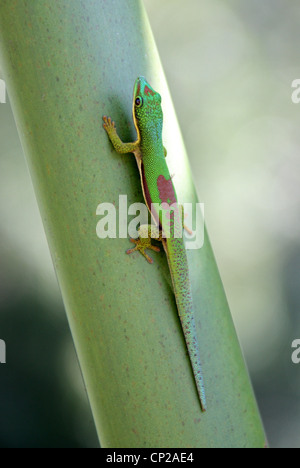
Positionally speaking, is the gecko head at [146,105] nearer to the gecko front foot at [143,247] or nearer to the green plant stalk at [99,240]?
the green plant stalk at [99,240]

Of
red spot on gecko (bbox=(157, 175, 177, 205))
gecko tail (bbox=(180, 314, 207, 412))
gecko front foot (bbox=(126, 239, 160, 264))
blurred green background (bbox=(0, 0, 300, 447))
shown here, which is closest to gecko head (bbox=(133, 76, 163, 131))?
red spot on gecko (bbox=(157, 175, 177, 205))

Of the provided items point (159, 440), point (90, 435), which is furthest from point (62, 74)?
point (90, 435)

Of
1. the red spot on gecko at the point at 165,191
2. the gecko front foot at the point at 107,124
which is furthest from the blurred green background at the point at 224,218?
the gecko front foot at the point at 107,124

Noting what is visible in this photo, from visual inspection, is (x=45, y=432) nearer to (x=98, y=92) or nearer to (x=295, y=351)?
(x=295, y=351)

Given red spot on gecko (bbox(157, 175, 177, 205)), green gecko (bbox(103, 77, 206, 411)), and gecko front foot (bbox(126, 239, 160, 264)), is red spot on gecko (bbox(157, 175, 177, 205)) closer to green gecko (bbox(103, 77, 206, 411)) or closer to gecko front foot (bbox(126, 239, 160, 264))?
green gecko (bbox(103, 77, 206, 411))

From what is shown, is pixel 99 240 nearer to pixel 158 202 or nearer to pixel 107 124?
pixel 107 124

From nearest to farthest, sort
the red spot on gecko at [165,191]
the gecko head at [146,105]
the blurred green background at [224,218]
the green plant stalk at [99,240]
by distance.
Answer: the green plant stalk at [99,240], the gecko head at [146,105], the red spot on gecko at [165,191], the blurred green background at [224,218]
